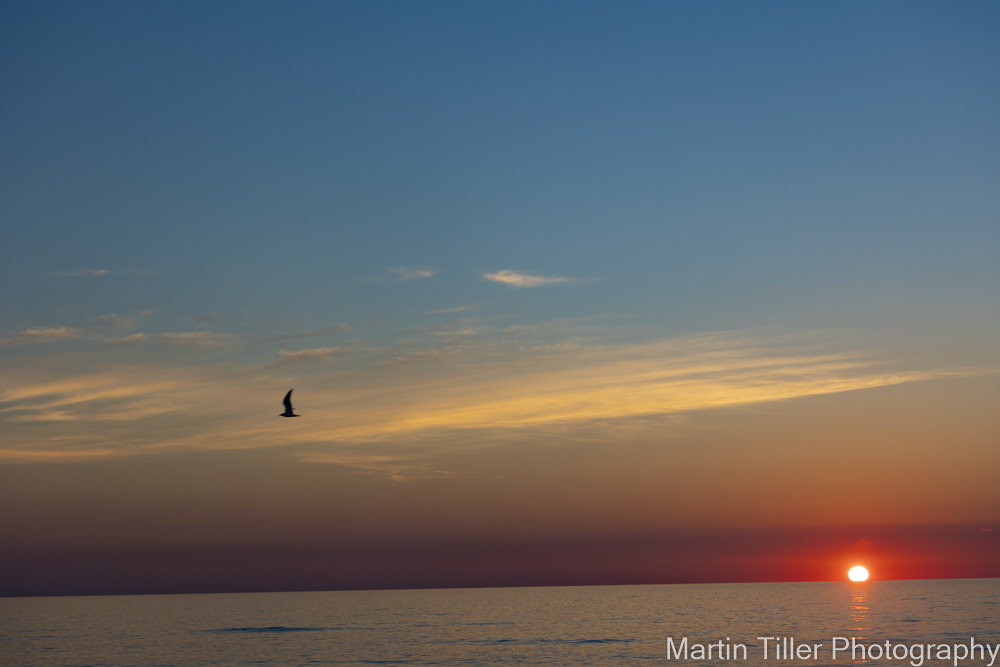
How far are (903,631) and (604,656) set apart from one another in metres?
47.8

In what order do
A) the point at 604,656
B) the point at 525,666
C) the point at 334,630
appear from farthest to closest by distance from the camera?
the point at 334,630 → the point at 604,656 → the point at 525,666

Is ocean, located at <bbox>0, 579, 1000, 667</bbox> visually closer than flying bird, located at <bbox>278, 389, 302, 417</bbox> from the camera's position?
No

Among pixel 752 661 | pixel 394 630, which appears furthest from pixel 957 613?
pixel 394 630

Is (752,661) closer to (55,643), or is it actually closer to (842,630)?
(842,630)

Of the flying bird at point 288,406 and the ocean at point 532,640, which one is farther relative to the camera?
the ocean at point 532,640

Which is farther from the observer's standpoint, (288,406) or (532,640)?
(532,640)

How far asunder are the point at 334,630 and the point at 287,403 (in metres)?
81.0

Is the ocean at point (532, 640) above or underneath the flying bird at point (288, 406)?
underneath

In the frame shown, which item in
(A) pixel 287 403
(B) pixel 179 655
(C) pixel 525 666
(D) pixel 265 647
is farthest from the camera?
(D) pixel 265 647

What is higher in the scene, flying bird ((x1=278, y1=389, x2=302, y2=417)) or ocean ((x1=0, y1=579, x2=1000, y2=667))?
flying bird ((x1=278, y1=389, x2=302, y2=417))

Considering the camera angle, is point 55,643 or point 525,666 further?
point 55,643

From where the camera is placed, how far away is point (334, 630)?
5037 inches

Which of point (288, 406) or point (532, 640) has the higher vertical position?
point (288, 406)

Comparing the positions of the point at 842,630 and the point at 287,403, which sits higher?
the point at 287,403
